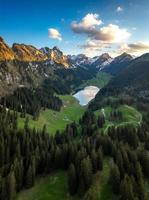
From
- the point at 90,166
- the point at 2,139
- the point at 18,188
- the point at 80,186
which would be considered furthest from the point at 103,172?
the point at 2,139

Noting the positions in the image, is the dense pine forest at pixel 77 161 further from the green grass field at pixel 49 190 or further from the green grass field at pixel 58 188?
the green grass field at pixel 49 190

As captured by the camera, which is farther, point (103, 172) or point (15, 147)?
point (15, 147)

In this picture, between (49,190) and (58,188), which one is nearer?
(49,190)

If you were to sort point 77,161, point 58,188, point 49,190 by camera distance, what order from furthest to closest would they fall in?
point 77,161
point 58,188
point 49,190

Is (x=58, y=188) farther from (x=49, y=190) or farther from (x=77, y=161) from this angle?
(x=77, y=161)

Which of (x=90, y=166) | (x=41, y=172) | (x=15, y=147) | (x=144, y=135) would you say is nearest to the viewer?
(x=90, y=166)

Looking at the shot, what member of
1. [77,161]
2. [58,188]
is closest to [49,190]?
[58,188]

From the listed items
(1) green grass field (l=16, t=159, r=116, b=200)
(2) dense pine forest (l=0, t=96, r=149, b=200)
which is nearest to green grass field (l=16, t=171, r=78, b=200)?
(1) green grass field (l=16, t=159, r=116, b=200)

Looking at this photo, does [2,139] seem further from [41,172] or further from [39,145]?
[41,172]

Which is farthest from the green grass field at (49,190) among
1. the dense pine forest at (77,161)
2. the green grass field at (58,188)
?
the dense pine forest at (77,161)
